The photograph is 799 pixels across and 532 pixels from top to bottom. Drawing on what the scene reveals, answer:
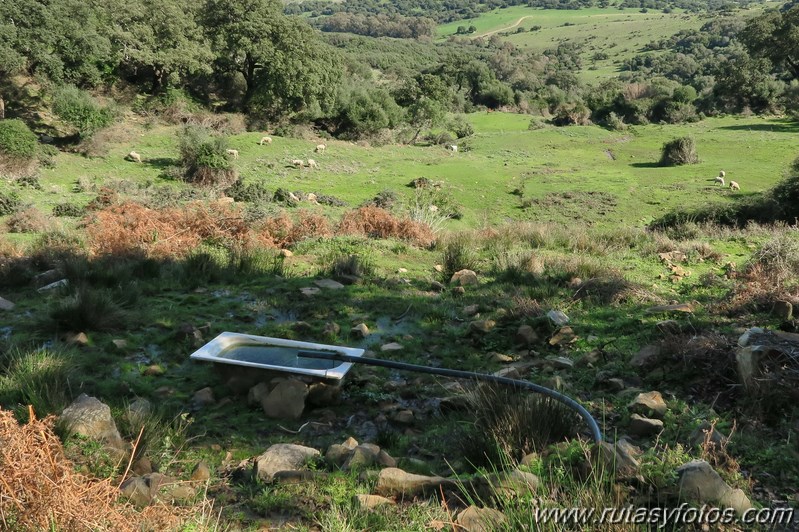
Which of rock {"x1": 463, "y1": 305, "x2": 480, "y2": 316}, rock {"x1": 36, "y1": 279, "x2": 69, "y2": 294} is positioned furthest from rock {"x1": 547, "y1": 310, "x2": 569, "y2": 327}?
rock {"x1": 36, "y1": 279, "x2": 69, "y2": 294}

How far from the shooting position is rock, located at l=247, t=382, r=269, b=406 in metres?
4.68

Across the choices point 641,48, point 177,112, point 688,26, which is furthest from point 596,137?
point 688,26

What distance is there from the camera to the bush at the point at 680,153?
2719cm

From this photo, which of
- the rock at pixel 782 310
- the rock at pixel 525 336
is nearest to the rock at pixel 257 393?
the rock at pixel 525 336

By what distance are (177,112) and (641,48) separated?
9608 cm

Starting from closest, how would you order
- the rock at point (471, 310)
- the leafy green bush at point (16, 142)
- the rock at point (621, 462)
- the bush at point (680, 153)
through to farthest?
1. the rock at point (621, 462)
2. the rock at point (471, 310)
3. the leafy green bush at point (16, 142)
4. the bush at point (680, 153)

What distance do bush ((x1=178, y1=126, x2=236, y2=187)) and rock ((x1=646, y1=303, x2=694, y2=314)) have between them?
14.2 m

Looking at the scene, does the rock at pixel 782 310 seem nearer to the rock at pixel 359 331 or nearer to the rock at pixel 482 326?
the rock at pixel 482 326

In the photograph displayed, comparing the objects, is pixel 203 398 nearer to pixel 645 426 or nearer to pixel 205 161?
pixel 645 426

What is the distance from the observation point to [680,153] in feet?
89.2

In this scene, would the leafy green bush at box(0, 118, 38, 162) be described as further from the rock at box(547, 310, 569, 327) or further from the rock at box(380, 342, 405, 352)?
the rock at box(547, 310, 569, 327)

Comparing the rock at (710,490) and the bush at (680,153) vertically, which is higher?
the rock at (710,490)

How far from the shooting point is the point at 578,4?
170125 millimetres

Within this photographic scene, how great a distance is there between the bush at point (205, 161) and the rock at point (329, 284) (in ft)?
36.3
